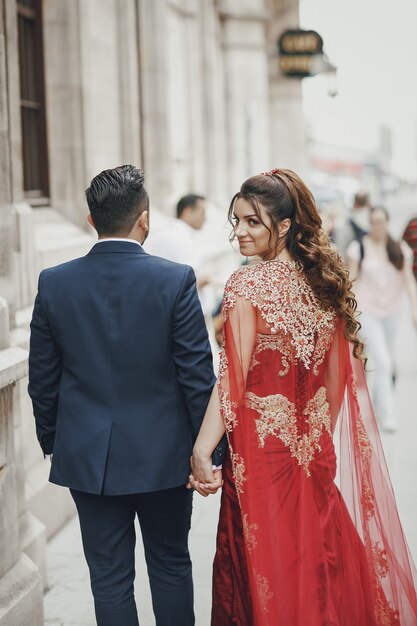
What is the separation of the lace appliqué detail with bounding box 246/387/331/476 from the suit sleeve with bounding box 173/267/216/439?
206 mm

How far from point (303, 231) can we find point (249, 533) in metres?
1.10

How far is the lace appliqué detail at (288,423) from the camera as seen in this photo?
3.43 m

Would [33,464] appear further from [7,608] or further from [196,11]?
[196,11]

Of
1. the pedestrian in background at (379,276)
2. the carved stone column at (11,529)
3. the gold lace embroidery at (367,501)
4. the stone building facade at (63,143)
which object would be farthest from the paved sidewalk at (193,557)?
the gold lace embroidery at (367,501)

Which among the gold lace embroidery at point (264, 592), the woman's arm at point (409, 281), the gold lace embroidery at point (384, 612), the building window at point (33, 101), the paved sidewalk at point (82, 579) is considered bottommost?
the paved sidewalk at point (82, 579)

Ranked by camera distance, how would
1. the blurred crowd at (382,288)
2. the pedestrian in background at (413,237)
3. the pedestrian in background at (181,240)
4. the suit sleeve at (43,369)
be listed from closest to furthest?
the suit sleeve at (43,369) < the pedestrian in background at (181,240) < the blurred crowd at (382,288) < the pedestrian in background at (413,237)

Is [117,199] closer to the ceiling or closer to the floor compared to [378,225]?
closer to the ceiling

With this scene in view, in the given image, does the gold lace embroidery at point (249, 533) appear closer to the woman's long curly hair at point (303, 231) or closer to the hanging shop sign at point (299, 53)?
the woman's long curly hair at point (303, 231)

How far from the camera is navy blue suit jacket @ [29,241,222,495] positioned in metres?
3.23

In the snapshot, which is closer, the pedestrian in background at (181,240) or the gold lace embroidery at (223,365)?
the gold lace embroidery at (223,365)

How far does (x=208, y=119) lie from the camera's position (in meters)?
12.8

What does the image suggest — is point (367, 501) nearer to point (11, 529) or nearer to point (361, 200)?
point (11, 529)

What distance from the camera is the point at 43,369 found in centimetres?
338

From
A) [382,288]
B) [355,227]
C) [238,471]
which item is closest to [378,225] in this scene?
[382,288]
